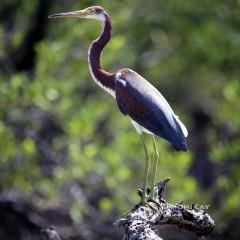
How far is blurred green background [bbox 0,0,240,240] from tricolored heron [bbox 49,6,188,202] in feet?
10.3

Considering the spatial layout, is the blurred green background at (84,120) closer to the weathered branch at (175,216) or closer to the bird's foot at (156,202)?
the bird's foot at (156,202)

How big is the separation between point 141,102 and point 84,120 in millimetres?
3524

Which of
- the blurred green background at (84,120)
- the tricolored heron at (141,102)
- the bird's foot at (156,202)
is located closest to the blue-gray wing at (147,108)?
the tricolored heron at (141,102)

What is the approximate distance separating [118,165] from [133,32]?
116 inches

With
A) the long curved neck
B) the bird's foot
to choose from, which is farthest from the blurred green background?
the bird's foot

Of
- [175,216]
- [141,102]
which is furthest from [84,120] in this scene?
[175,216]

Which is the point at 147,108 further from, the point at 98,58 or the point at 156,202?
the point at 156,202

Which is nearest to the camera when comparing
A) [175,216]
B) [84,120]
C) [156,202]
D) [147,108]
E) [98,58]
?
[175,216]

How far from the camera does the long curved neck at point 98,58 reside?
5.26 m

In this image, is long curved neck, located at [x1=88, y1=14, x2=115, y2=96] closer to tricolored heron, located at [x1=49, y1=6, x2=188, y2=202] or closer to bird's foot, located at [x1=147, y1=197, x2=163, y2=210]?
tricolored heron, located at [x1=49, y1=6, x2=188, y2=202]

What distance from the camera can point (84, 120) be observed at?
8.61 m

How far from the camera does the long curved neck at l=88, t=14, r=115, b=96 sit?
17.3ft

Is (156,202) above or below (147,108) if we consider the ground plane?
below

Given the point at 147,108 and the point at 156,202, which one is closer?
the point at 156,202
